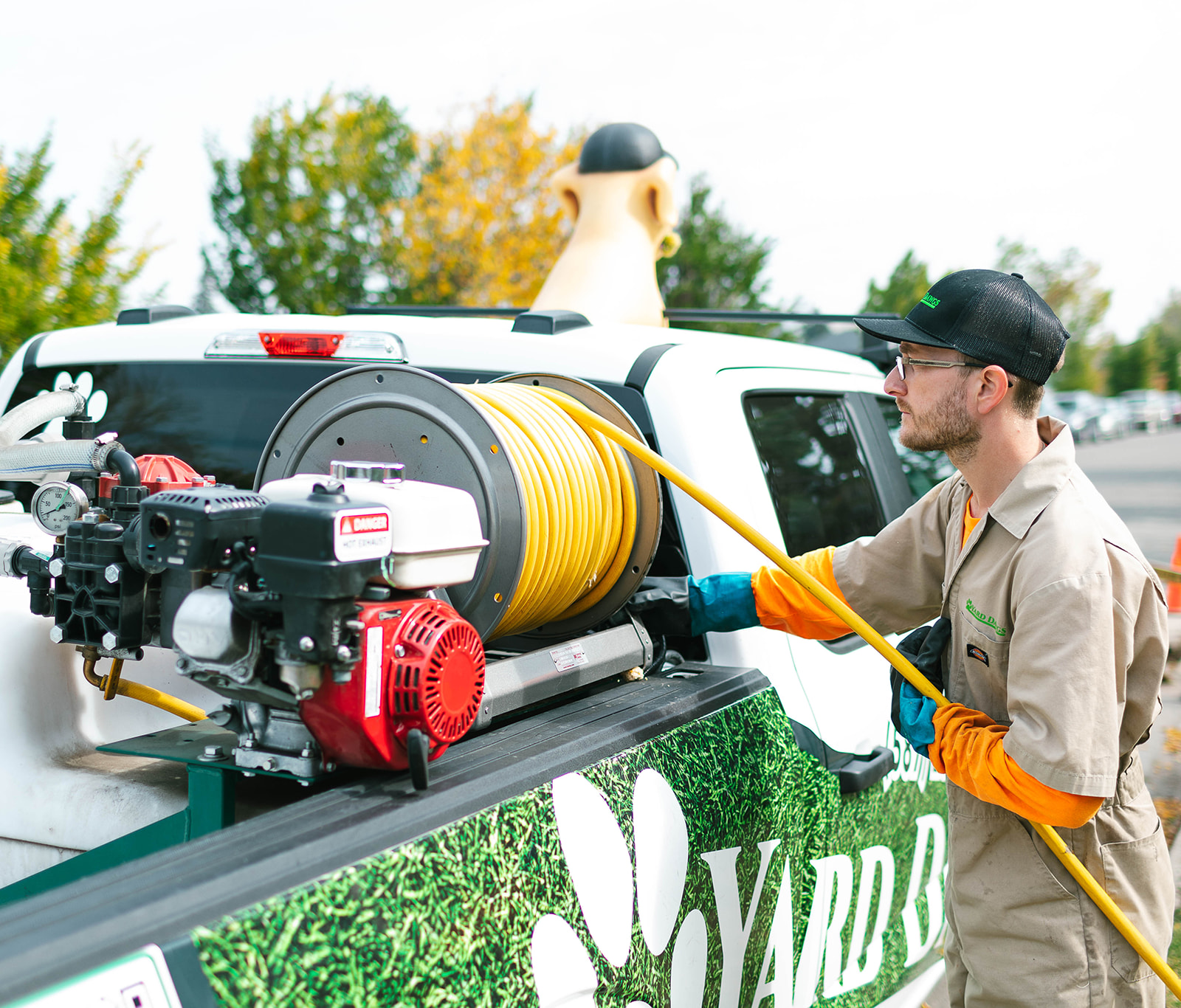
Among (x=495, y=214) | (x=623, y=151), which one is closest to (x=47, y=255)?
(x=623, y=151)

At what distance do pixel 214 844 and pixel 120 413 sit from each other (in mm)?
2048

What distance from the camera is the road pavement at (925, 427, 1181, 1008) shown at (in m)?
6.13

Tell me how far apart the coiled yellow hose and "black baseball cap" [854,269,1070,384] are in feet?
2.44

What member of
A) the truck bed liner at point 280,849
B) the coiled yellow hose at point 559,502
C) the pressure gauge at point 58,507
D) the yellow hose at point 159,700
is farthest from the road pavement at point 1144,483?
the pressure gauge at point 58,507

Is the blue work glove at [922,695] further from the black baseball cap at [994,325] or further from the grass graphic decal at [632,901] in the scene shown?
the black baseball cap at [994,325]

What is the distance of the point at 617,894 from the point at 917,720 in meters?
0.96

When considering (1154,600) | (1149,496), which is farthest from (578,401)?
(1149,496)

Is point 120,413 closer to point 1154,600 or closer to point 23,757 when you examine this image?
point 23,757

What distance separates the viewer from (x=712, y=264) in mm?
28641

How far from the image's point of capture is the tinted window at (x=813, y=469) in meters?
3.02

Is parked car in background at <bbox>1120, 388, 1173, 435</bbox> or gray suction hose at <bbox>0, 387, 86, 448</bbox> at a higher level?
gray suction hose at <bbox>0, 387, 86, 448</bbox>

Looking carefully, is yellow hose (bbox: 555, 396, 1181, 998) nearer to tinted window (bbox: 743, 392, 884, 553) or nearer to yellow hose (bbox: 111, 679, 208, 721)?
tinted window (bbox: 743, 392, 884, 553)

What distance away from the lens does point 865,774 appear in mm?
2637

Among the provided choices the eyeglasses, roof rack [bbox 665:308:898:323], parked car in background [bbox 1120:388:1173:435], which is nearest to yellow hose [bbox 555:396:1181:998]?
the eyeglasses
